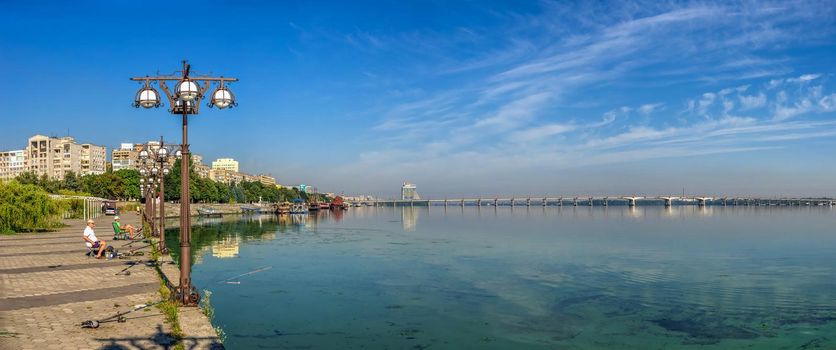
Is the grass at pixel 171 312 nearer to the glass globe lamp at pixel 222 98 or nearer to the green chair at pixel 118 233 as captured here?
the glass globe lamp at pixel 222 98

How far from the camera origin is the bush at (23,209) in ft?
113

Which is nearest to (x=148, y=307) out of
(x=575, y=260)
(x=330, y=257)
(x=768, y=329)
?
(x=768, y=329)

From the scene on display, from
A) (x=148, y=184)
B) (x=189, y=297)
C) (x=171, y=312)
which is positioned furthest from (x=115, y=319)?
(x=148, y=184)

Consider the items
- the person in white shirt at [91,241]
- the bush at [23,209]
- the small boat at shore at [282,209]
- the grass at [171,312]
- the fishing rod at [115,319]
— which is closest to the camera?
the grass at [171,312]

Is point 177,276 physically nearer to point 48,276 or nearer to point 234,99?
point 48,276

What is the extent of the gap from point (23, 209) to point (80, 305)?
27545mm

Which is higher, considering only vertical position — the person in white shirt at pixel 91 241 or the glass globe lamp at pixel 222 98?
the glass globe lamp at pixel 222 98

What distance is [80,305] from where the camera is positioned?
503 inches

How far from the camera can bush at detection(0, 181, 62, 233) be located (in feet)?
113

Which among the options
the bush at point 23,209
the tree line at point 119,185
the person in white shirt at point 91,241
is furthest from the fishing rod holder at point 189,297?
the tree line at point 119,185

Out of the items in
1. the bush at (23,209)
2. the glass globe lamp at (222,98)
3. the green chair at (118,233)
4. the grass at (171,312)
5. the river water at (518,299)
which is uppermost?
the glass globe lamp at (222,98)

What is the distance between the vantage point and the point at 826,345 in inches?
533

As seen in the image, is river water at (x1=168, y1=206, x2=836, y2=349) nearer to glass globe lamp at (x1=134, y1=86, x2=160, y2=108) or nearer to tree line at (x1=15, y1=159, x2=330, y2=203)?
glass globe lamp at (x1=134, y1=86, x2=160, y2=108)

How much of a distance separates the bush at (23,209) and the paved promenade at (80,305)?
14889 mm
